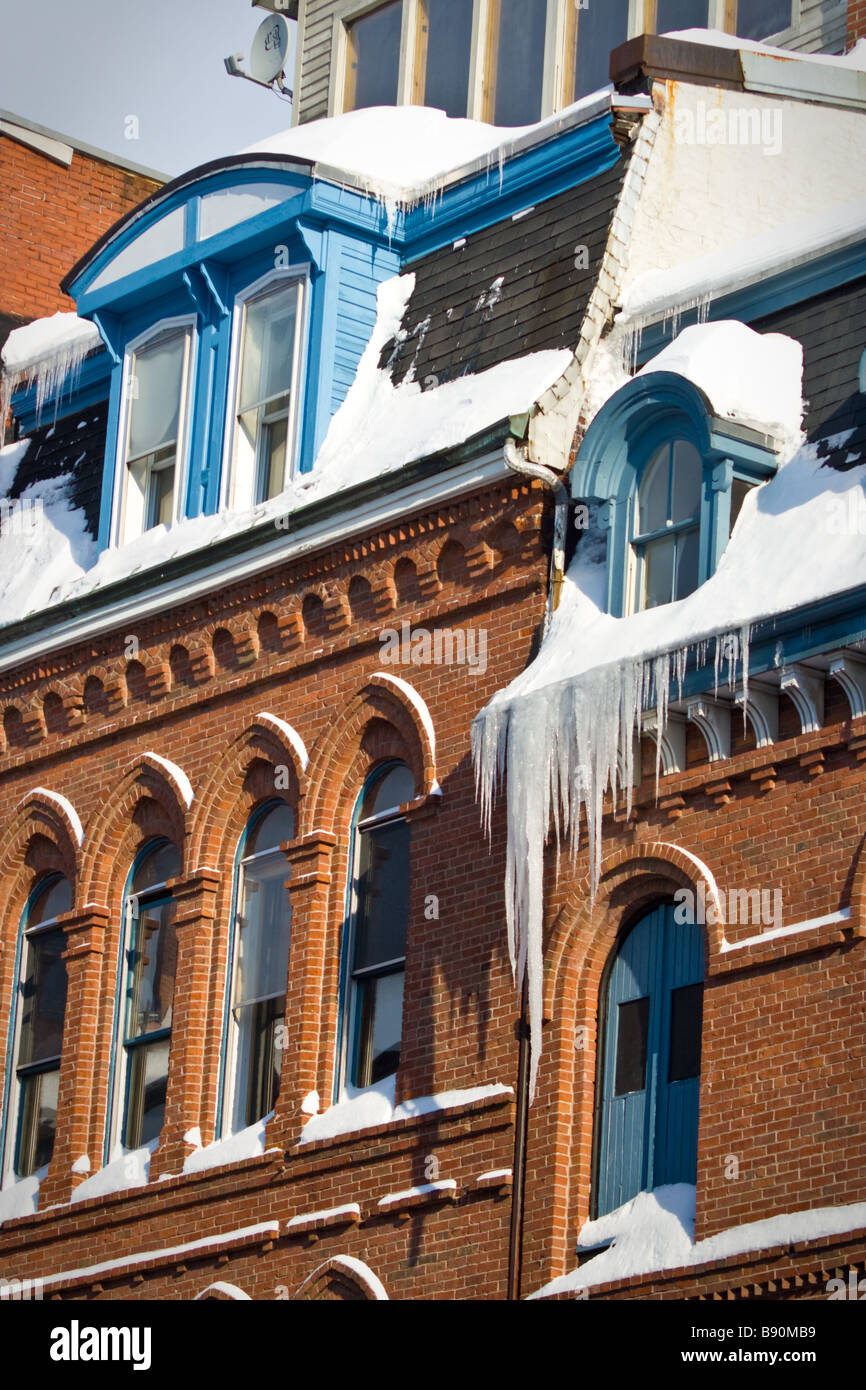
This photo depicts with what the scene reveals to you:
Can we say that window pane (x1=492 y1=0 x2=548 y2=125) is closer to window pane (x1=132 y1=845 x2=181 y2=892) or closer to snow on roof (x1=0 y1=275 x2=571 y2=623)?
snow on roof (x1=0 y1=275 x2=571 y2=623)

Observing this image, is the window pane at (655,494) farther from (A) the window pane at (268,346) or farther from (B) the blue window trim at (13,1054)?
(B) the blue window trim at (13,1054)

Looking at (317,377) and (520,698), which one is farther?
(317,377)

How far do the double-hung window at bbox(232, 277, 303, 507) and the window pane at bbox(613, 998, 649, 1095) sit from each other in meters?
6.42

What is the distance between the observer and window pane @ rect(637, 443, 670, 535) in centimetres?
2122

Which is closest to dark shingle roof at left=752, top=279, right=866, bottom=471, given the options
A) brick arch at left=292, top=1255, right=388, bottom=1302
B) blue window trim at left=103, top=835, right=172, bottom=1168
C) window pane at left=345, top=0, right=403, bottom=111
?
brick arch at left=292, top=1255, right=388, bottom=1302

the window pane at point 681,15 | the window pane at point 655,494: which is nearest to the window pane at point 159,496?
the window pane at point 655,494

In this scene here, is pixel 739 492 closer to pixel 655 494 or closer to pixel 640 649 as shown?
pixel 655 494

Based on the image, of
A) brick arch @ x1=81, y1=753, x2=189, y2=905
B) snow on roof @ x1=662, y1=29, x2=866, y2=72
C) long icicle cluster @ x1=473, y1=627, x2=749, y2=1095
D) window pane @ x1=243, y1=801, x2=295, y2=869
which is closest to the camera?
long icicle cluster @ x1=473, y1=627, x2=749, y2=1095

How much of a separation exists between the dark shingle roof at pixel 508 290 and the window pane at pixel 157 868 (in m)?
4.42

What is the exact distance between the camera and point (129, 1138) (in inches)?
946

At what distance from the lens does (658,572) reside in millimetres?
21047
